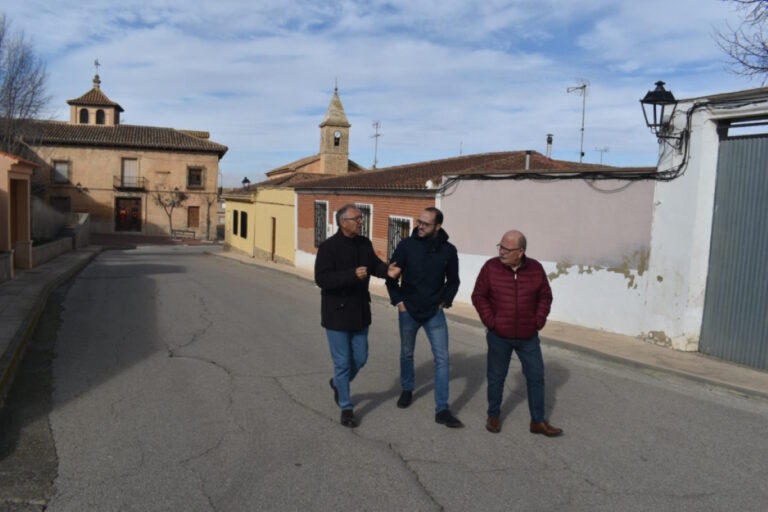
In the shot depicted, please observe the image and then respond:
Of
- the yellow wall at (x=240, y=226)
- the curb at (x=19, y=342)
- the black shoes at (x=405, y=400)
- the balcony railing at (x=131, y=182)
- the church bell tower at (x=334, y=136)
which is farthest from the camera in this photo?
the balcony railing at (x=131, y=182)

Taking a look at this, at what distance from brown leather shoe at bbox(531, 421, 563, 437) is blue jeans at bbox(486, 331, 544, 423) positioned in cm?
4

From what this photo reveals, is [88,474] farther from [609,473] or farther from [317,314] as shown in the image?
[317,314]

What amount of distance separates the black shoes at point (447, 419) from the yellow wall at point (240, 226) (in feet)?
85.0

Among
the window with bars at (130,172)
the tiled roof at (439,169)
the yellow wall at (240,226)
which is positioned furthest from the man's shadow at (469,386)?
the window with bars at (130,172)

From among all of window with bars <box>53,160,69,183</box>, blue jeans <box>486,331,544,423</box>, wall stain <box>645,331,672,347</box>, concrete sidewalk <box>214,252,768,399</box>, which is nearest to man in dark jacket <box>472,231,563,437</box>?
blue jeans <box>486,331,544,423</box>

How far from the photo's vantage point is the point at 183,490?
3887mm

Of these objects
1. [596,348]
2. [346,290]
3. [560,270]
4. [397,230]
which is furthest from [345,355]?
[397,230]

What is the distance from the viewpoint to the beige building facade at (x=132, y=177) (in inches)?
1768

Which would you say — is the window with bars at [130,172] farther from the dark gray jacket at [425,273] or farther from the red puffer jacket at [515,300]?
the red puffer jacket at [515,300]

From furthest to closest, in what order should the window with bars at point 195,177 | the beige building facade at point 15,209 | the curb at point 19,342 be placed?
the window with bars at point 195,177 < the beige building facade at point 15,209 < the curb at point 19,342

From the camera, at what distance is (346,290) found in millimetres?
4973

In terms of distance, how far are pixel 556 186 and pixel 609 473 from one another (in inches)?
282

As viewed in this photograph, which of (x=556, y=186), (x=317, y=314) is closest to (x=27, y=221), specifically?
(x=317, y=314)

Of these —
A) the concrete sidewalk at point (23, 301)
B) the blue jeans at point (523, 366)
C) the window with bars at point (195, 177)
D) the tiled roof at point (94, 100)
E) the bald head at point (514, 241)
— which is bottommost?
the concrete sidewalk at point (23, 301)
